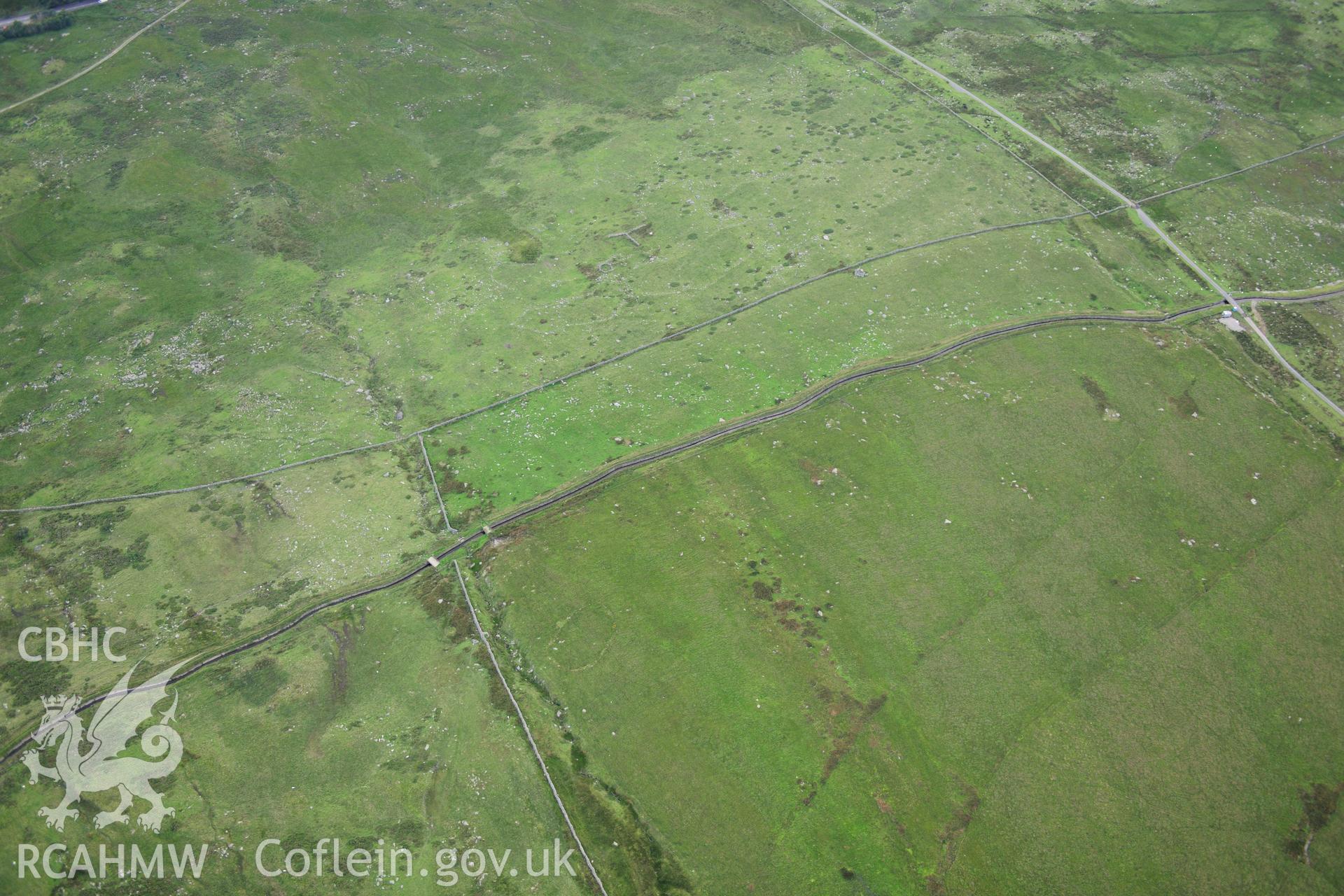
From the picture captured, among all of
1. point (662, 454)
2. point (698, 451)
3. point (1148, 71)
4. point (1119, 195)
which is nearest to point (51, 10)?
point (662, 454)

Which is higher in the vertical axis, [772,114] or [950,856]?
[772,114]

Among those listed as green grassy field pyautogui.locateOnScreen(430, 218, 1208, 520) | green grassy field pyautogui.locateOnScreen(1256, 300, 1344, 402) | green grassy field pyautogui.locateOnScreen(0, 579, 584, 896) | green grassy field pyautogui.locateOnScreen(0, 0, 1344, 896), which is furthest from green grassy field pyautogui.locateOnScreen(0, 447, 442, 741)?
green grassy field pyautogui.locateOnScreen(1256, 300, 1344, 402)

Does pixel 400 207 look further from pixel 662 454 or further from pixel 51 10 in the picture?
pixel 51 10

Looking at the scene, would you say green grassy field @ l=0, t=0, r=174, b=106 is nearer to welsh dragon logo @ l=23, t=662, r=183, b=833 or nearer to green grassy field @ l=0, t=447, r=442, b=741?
green grassy field @ l=0, t=447, r=442, b=741

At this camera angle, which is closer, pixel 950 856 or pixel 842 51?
pixel 950 856

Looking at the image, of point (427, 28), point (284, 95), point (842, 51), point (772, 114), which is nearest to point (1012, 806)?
point (772, 114)

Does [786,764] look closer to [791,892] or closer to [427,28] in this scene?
[791,892]

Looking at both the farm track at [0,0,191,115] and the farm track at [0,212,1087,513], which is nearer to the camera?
the farm track at [0,212,1087,513]

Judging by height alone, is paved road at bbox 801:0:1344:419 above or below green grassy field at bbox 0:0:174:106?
below

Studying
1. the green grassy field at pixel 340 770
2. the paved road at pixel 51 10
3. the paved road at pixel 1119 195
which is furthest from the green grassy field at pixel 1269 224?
the paved road at pixel 51 10
